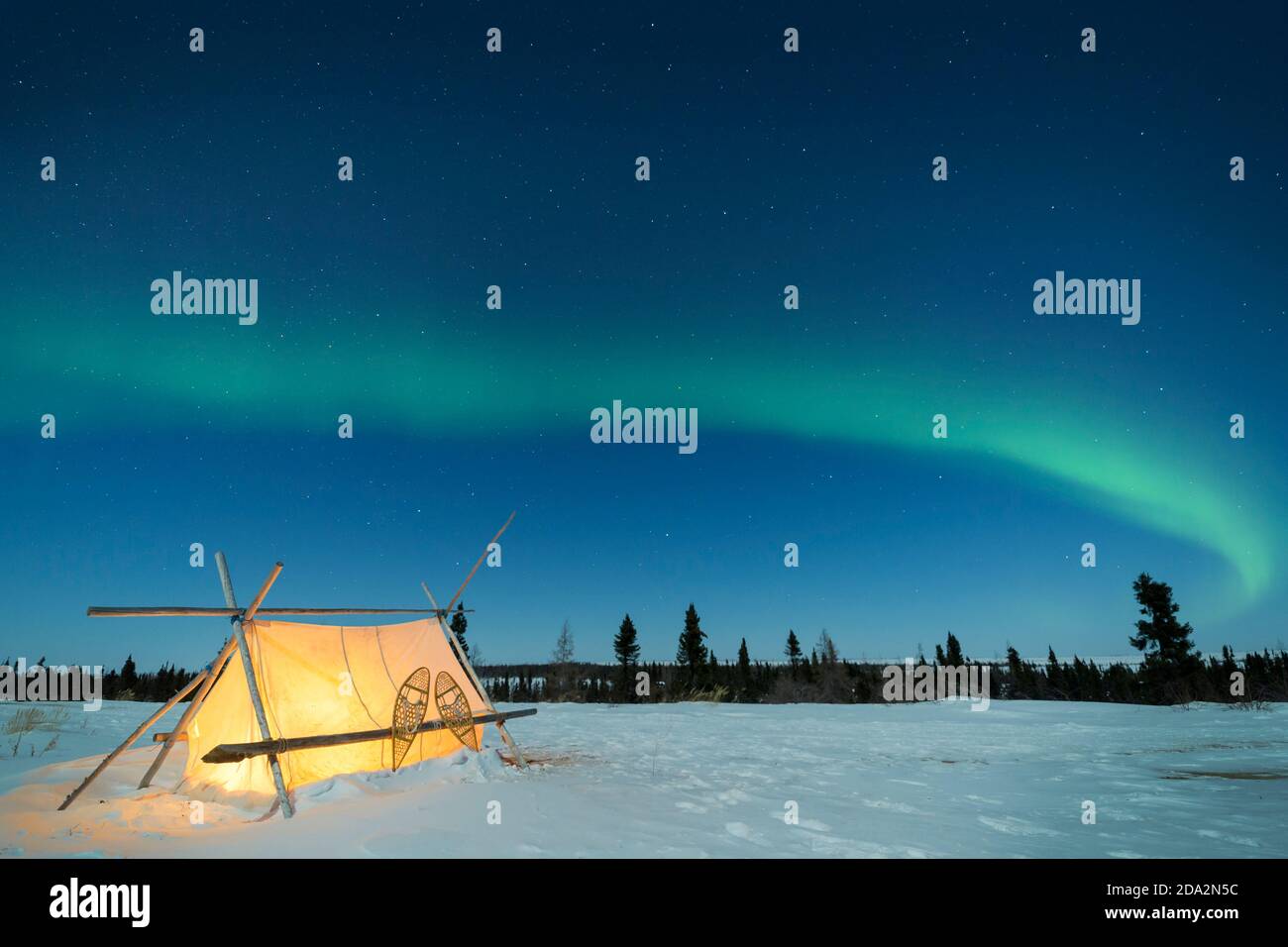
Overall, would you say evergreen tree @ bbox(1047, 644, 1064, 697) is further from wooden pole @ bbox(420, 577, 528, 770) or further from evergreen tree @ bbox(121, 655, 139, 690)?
evergreen tree @ bbox(121, 655, 139, 690)

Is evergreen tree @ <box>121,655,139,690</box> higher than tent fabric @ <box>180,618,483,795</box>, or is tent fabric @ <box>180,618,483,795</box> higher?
tent fabric @ <box>180,618,483,795</box>

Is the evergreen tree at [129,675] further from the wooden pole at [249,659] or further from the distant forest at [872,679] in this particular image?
the wooden pole at [249,659]

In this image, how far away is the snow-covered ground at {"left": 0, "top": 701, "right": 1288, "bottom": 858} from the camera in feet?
Result: 16.3

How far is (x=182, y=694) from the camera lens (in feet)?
21.5

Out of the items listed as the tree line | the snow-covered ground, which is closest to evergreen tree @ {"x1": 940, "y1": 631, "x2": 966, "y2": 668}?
the tree line

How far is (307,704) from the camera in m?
7.31

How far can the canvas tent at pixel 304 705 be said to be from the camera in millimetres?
6367

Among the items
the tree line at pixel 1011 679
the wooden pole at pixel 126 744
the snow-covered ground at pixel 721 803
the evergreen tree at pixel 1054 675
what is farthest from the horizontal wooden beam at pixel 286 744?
the evergreen tree at pixel 1054 675

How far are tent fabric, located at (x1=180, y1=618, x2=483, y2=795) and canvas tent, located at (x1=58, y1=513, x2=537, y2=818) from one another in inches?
0.5

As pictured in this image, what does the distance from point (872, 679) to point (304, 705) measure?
43245mm

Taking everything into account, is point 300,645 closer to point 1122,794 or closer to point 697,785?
point 697,785

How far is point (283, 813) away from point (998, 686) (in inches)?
1656

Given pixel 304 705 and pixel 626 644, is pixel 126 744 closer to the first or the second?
pixel 304 705
